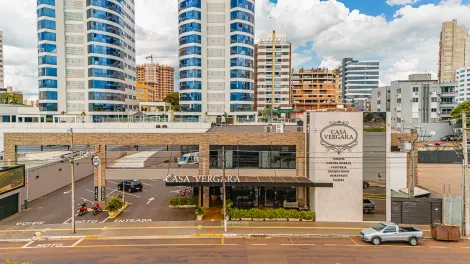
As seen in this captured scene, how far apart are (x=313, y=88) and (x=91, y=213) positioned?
118099mm

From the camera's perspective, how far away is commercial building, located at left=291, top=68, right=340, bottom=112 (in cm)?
13752

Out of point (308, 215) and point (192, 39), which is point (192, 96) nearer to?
point (192, 39)

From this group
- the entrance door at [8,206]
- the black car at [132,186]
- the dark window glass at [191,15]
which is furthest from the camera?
the dark window glass at [191,15]

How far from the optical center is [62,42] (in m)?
77.1

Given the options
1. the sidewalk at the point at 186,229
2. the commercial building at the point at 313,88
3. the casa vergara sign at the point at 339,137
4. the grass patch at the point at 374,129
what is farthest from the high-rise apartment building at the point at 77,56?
the commercial building at the point at 313,88

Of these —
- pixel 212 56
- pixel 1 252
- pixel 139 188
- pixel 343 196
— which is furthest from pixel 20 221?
pixel 212 56

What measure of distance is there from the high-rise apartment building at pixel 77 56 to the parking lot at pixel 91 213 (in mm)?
37896

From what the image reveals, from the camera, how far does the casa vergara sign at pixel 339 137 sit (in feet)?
101

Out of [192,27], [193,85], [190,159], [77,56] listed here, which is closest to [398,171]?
[190,159]

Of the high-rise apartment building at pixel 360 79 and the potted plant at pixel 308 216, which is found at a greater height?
the high-rise apartment building at pixel 360 79

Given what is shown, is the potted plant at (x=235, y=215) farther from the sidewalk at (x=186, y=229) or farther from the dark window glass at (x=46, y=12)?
the dark window glass at (x=46, y=12)

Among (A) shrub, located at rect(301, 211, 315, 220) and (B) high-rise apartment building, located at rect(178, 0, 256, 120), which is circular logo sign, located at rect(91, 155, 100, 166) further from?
(B) high-rise apartment building, located at rect(178, 0, 256, 120)

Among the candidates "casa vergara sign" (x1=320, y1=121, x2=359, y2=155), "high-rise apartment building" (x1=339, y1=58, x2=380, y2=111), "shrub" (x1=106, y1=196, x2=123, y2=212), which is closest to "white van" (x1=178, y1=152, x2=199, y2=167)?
"shrub" (x1=106, y1=196, x2=123, y2=212)

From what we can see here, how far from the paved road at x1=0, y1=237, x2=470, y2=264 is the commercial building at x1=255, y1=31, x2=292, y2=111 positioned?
98097 millimetres
